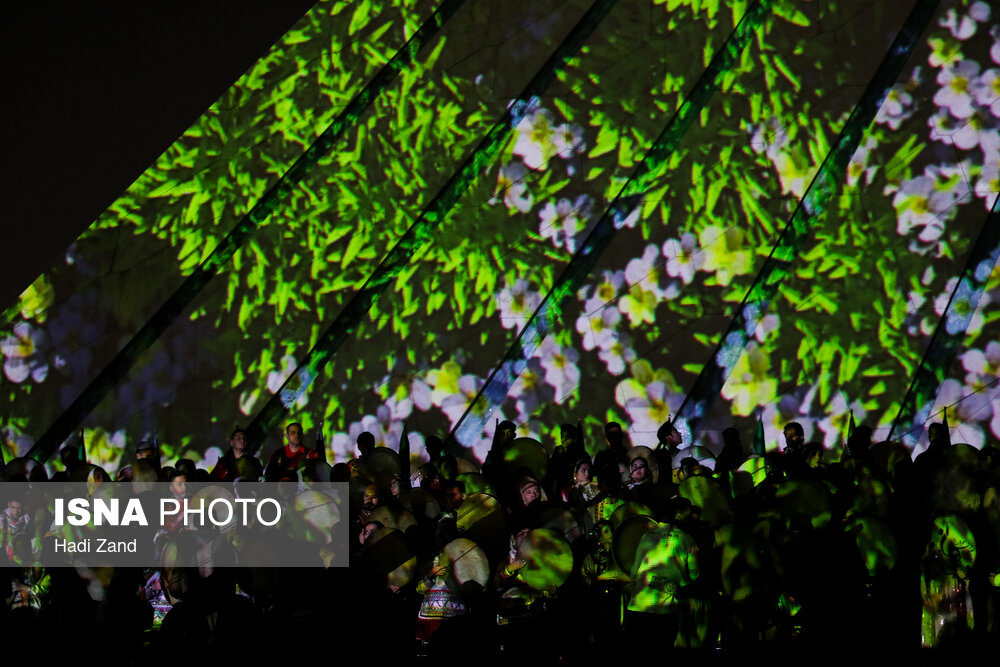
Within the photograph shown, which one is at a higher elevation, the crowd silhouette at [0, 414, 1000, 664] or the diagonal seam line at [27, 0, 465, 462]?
the diagonal seam line at [27, 0, 465, 462]

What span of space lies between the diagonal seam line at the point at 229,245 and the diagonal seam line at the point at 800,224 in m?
1.85

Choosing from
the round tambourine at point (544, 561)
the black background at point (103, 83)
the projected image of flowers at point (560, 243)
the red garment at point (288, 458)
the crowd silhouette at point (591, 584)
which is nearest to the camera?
the crowd silhouette at point (591, 584)

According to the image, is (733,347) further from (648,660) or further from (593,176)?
(648,660)

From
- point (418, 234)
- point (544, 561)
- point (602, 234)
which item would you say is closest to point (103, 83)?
point (418, 234)

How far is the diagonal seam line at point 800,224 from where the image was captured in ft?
17.5

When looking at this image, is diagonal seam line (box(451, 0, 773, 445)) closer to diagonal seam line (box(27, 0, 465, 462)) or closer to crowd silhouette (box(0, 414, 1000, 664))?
diagonal seam line (box(27, 0, 465, 462))

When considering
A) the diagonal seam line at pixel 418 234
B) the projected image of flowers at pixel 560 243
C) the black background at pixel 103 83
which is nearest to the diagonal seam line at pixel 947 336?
the projected image of flowers at pixel 560 243

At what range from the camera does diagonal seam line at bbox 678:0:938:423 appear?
17.5ft

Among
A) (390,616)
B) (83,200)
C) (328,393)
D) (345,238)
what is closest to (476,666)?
(390,616)

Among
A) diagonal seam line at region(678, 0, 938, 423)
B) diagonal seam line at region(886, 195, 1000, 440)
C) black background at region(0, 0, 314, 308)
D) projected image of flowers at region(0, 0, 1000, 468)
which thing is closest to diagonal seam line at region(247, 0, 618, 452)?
projected image of flowers at region(0, 0, 1000, 468)

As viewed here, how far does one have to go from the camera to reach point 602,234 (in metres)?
5.49

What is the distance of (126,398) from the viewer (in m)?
5.21

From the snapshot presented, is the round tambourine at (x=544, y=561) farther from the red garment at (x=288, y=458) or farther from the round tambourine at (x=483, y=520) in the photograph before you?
the red garment at (x=288, y=458)

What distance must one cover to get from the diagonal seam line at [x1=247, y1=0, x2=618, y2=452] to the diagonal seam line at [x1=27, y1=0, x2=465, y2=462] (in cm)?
52
